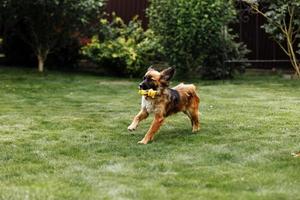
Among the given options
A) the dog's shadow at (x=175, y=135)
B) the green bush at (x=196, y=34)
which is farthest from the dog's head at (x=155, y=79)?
the green bush at (x=196, y=34)

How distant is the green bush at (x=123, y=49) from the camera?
15602mm

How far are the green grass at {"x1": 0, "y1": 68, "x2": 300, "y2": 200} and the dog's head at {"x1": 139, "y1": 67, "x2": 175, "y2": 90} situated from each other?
0.63 metres

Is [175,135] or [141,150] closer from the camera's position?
[141,150]

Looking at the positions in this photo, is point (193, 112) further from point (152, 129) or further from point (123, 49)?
point (123, 49)

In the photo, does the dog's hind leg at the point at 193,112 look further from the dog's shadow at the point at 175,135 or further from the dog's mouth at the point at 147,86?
the dog's mouth at the point at 147,86

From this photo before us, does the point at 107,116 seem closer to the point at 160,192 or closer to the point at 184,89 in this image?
the point at 184,89

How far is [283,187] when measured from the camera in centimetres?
509

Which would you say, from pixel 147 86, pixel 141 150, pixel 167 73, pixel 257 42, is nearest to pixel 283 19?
pixel 257 42

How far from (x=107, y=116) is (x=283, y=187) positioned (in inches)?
177

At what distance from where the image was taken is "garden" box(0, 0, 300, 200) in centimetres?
534

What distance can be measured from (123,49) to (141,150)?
9.31 meters

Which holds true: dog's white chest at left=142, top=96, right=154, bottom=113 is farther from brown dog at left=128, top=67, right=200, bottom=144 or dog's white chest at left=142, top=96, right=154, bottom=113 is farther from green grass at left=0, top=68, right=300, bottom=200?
green grass at left=0, top=68, right=300, bottom=200

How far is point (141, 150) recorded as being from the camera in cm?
665

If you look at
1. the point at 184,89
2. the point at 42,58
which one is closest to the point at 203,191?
the point at 184,89
